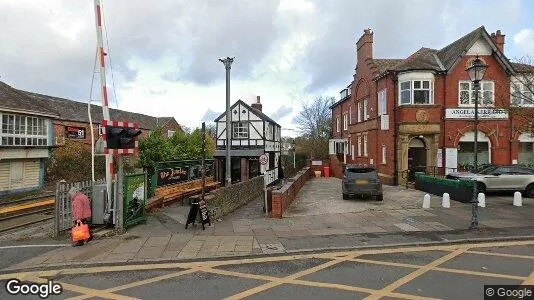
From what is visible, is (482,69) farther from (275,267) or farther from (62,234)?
(62,234)

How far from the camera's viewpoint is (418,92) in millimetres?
23094

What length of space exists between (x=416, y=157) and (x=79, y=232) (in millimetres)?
20989

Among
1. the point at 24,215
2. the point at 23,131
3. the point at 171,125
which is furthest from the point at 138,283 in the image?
the point at 171,125

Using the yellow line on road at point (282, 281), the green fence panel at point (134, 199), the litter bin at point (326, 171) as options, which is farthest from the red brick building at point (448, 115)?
the yellow line on road at point (282, 281)

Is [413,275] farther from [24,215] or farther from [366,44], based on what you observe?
[366,44]

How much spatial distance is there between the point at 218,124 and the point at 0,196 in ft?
59.9

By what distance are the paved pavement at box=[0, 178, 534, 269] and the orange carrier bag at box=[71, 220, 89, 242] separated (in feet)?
0.94

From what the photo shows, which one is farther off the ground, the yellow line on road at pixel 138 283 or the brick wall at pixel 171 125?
the brick wall at pixel 171 125

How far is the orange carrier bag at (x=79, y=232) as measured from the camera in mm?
9000

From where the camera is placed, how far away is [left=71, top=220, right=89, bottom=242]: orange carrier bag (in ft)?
29.5

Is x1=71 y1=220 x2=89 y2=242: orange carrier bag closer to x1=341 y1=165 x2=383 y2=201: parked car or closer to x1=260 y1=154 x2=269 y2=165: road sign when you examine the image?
x1=260 y1=154 x2=269 y2=165: road sign

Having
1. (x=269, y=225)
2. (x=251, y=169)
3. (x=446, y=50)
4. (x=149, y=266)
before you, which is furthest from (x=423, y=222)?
(x=251, y=169)

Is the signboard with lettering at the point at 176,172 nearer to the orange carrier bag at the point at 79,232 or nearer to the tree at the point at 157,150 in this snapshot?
the tree at the point at 157,150

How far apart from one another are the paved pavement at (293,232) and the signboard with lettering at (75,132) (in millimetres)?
27285
